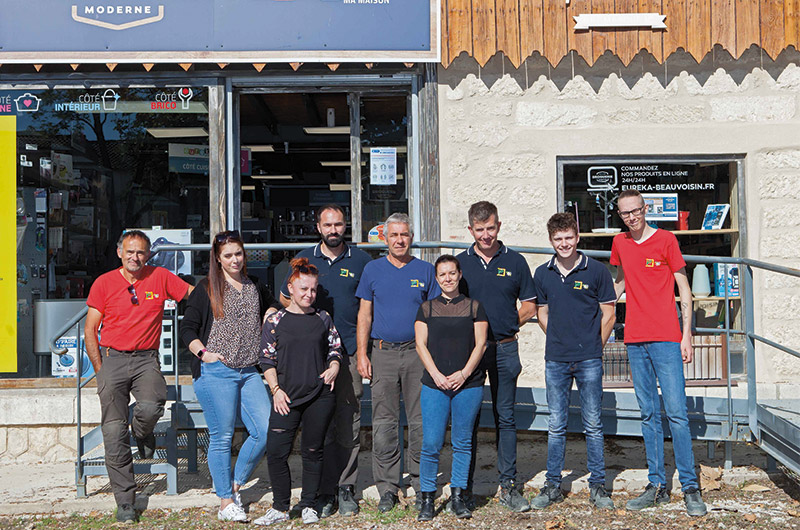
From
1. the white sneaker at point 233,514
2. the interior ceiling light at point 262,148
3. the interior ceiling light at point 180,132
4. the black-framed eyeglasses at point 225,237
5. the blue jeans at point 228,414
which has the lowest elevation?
the white sneaker at point 233,514

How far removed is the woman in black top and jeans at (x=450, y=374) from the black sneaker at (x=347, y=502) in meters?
0.44

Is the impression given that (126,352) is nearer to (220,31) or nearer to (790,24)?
(220,31)

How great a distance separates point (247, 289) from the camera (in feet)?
16.6

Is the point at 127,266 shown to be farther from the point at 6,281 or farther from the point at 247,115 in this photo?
the point at 247,115

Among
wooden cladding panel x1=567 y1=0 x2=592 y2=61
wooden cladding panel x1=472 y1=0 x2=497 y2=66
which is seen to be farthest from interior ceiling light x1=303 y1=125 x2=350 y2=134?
wooden cladding panel x1=567 y1=0 x2=592 y2=61

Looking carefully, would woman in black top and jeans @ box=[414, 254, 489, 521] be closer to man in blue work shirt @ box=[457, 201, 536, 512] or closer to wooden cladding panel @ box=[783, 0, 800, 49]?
man in blue work shirt @ box=[457, 201, 536, 512]

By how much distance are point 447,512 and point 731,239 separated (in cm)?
412

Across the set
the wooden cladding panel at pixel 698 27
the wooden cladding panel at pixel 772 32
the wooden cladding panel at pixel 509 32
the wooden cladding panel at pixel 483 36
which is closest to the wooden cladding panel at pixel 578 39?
the wooden cladding panel at pixel 509 32

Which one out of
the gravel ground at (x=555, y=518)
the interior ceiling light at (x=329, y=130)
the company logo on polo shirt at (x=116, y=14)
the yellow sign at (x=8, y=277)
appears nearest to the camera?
the gravel ground at (x=555, y=518)

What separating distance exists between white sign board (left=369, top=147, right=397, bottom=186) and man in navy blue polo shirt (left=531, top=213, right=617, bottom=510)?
9.47 ft

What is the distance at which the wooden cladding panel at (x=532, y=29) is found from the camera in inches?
285

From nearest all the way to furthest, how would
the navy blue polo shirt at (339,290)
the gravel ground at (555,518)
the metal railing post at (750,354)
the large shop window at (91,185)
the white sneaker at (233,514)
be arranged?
the gravel ground at (555,518)
the white sneaker at (233,514)
the navy blue polo shirt at (339,290)
the metal railing post at (750,354)
the large shop window at (91,185)

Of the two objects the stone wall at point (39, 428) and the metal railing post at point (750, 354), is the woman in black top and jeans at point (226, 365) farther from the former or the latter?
the metal railing post at point (750, 354)

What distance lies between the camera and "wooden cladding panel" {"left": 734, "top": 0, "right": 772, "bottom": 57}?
720cm
